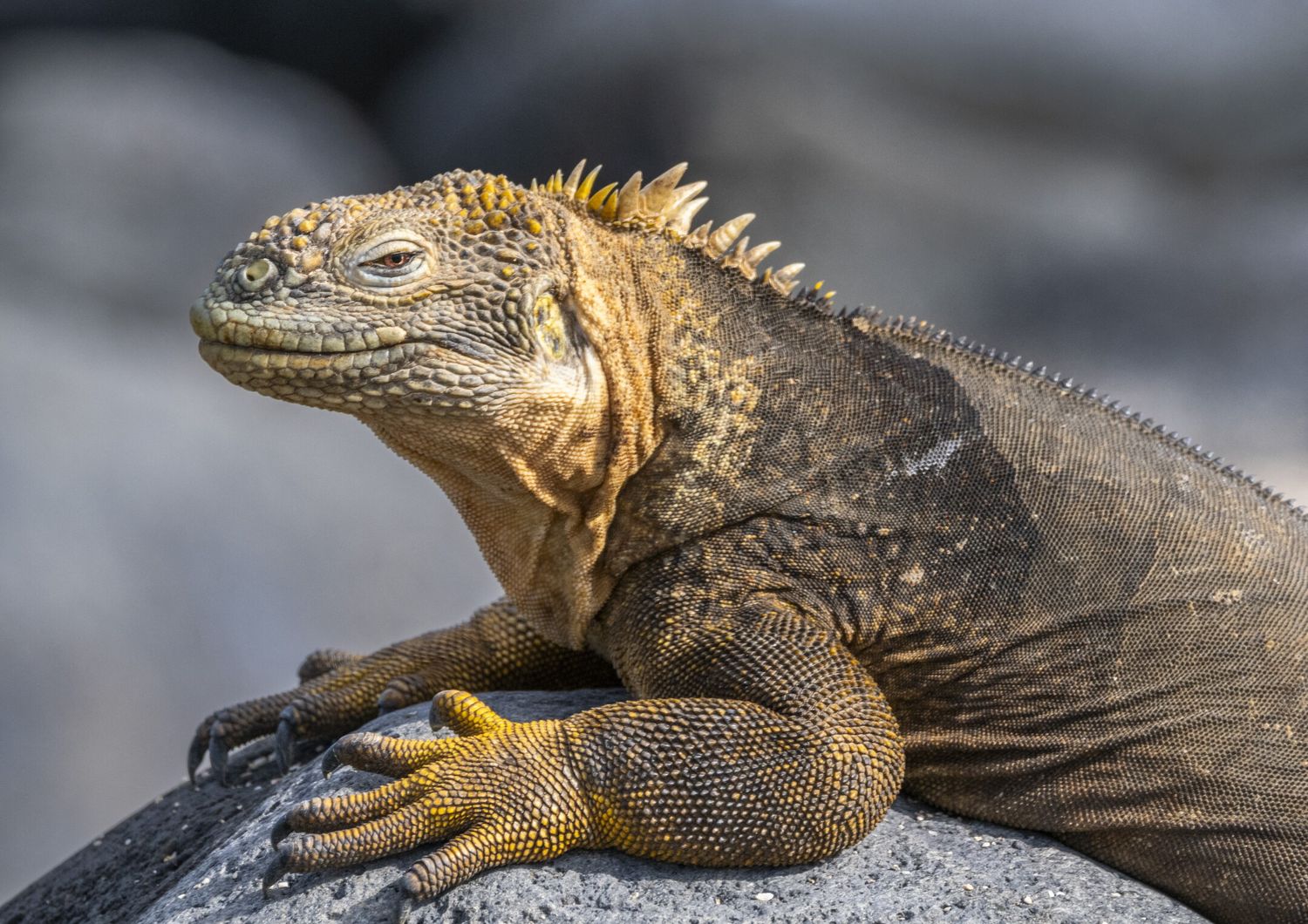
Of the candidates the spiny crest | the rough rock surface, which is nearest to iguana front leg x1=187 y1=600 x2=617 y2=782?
the rough rock surface

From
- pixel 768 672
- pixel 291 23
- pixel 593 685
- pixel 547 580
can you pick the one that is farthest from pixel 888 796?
pixel 291 23

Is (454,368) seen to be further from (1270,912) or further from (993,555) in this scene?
(1270,912)

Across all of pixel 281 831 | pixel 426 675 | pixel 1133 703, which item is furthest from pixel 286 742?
pixel 1133 703

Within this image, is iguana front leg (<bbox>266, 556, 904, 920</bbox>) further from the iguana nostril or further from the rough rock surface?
the iguana nostril

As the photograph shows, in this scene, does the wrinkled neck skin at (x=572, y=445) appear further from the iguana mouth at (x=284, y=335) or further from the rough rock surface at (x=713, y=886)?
the rough rock surface at (x=713, y=886)

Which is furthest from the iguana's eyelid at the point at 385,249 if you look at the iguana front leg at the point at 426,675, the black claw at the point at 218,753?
the black claw at the point at 218,753

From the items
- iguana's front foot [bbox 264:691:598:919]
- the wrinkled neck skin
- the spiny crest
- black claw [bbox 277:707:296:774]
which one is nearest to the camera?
iguana's front foot [bbox 264:691:598:919]
